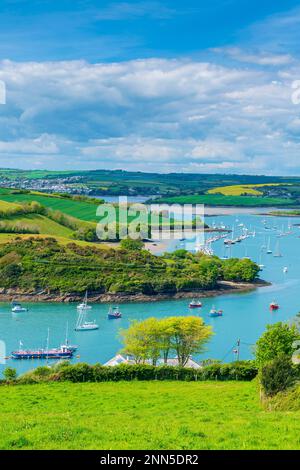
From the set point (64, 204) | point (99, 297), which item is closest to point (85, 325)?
point (99, 297)

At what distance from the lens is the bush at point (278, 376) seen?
10.4 m

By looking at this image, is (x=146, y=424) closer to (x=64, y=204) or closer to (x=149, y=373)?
(x=149, y=373)

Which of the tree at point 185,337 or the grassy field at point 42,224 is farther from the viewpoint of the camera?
the grassy field at point 42,224

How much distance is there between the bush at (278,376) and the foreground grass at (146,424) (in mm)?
448

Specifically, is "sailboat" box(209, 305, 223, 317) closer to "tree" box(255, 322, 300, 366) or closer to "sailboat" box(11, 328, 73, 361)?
"sailboat" box(11, 328, 73, 361)

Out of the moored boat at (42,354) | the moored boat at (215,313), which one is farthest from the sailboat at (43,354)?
the moored boat at (215,313)

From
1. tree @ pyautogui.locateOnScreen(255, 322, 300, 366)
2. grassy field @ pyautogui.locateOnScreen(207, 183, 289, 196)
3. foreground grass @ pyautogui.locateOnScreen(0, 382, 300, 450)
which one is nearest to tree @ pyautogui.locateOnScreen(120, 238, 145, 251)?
tree @ pyautogui.locateOnScreen(255, 322, 300, 366)

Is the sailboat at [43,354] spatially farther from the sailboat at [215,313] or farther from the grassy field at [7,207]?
the grassy field at [7,207]

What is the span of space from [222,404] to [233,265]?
38127 millimetres

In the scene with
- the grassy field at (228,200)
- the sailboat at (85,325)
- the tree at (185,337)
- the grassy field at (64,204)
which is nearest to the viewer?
the tree at (185,337)

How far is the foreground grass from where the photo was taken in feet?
20.8

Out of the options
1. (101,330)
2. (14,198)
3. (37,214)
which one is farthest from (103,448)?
(14,198)
